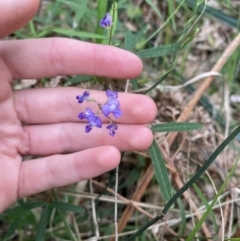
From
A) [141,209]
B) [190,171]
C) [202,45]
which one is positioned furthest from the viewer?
[202,45]

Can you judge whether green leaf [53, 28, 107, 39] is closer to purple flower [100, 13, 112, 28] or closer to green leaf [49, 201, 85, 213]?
purple flower [100, 13, 112, 28]

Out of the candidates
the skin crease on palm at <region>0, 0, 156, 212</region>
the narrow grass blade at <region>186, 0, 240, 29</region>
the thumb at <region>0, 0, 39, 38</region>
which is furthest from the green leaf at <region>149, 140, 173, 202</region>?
the narrow grass blade at <region>186, 0, 240, 29</region>

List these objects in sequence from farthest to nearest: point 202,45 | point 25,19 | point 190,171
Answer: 1. point 202,45
2. point 190,171
3. point 25,19

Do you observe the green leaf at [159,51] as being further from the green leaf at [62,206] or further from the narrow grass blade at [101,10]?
the green leaf at [62,206]

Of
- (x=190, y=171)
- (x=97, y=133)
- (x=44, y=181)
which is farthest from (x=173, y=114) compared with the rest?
(x=44, y=181)

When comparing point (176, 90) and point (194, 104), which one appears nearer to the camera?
point (194, 104)

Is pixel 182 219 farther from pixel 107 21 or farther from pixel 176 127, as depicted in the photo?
pixel 107 21

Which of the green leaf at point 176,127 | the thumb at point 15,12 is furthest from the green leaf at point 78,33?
the green leaf at point 176,127

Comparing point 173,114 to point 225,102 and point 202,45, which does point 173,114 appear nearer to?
point 225,102
